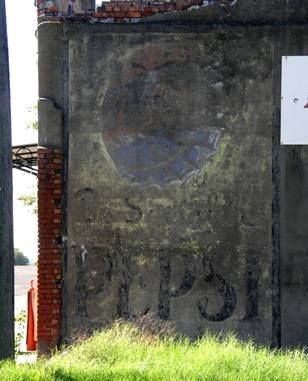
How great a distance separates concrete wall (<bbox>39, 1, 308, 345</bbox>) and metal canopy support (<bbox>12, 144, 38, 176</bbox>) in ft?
12.6

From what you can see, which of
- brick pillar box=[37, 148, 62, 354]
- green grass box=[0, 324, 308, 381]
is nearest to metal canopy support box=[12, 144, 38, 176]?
brick pillar box=[37, 148, 62, 354]

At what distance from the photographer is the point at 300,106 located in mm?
9055

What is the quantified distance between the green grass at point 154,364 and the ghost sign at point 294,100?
2.78m

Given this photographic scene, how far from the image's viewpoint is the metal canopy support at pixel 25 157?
1308 centimetres

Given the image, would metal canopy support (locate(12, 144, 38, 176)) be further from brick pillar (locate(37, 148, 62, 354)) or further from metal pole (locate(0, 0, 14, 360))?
metal pole (locate(0, 0, 14, 360))

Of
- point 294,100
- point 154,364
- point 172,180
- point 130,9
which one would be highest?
point 130,9

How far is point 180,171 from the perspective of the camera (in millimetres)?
9086

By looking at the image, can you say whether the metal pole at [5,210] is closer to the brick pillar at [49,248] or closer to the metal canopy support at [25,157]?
the brick pillar at [49,248]

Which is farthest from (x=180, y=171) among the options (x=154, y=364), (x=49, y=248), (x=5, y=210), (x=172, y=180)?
(x=5, y=210)

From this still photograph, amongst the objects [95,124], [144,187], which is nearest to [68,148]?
[95,124]

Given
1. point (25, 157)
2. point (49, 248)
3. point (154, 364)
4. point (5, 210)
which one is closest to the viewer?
point (5, 210)

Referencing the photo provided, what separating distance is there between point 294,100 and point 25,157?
642 centimetres

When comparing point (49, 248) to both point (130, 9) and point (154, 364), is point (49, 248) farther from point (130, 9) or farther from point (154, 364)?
point (130, 9)

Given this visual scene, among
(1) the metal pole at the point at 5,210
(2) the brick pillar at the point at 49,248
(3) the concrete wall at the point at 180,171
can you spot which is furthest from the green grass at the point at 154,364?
(2) the brick pillar at the point at 49,248
